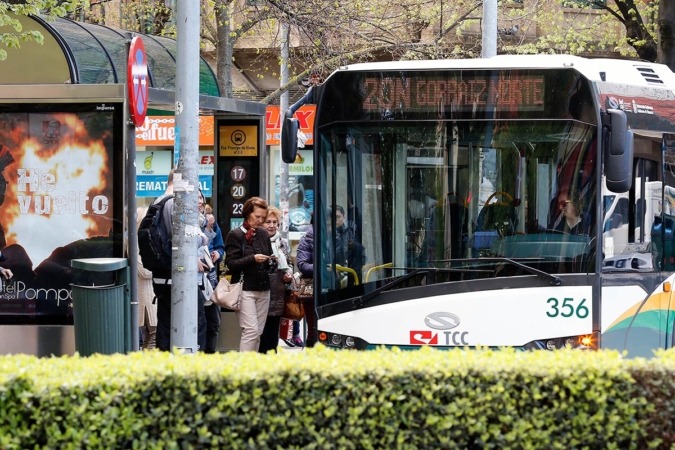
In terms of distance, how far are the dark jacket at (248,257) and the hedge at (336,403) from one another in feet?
20.3

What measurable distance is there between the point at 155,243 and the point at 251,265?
1.02 m

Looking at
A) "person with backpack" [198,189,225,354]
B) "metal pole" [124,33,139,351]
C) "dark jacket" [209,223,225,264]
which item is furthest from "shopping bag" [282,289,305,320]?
"metal pole" [124,33,139,351]

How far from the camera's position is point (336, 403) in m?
4.91

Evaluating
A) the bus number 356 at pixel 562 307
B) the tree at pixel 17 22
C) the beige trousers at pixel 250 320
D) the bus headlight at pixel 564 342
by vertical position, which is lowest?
the beige trousers at pixel 250 320

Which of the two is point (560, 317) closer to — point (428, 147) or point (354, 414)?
point (428, 147)

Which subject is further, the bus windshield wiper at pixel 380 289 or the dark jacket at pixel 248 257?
the dark jacket at pixel 248 257

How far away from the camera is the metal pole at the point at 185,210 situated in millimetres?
10180

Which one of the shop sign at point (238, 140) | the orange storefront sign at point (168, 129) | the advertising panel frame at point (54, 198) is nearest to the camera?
the advertising panel frame at point (54, 198)

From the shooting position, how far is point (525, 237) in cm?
864

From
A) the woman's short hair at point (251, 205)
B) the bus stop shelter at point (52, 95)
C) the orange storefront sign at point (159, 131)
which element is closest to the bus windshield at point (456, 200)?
the bus stop shelter at point (52, 95)

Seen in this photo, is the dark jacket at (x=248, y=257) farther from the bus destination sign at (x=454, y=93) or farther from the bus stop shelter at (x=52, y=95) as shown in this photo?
the bus destination sign at (x=454, y=93)

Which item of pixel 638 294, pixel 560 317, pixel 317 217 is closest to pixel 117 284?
pixel 317 217

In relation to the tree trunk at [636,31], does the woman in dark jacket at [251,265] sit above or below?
below

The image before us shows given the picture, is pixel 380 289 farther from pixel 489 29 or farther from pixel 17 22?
pixel 489 29
